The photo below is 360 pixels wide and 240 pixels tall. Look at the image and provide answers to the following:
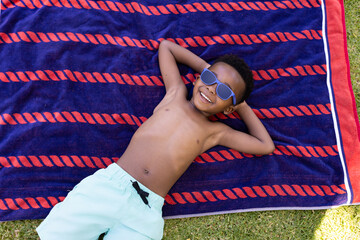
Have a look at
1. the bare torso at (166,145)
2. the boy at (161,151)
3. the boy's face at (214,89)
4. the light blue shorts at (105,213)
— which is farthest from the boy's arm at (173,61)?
the light blue shorts at (105,213)

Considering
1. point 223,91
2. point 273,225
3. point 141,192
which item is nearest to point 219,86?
point 223,91

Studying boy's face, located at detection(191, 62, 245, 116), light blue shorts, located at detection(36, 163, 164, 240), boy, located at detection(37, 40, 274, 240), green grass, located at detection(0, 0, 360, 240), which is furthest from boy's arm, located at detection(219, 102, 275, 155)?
light blue shorts, located at detection(36, 163, 164, 240)

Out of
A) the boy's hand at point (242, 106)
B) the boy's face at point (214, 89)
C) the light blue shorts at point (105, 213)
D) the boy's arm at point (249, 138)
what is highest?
the boy's face at point (214, 89)

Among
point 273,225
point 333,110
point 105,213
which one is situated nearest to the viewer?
point 105,213

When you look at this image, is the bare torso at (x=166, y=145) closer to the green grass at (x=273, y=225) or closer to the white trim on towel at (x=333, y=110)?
the green grass at (x=273, y=225)

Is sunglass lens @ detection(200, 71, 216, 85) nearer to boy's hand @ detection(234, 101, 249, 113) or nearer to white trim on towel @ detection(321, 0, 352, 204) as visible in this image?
boy's hand @ detection(234, 101, 249, 113)

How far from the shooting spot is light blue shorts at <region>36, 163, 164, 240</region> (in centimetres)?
200

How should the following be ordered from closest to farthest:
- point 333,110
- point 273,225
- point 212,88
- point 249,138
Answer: point 212,88
point 249,138
point 273,225
point 333,110

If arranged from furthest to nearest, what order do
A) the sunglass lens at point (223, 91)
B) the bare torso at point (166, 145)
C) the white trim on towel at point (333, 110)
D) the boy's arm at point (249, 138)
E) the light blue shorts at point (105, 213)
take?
1. the white trim on towel at point (333, 110)
2. the boy's arm at point (249, 138)
3. the bare torso at point (166, 145)
4. the sunglass lens at point (223, 91)
5. the light blue shorts at point (105, 213)

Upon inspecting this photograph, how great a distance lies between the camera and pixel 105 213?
6.70 ft

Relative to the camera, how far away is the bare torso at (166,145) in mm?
2232

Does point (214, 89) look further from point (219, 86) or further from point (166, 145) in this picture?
point (166, 145)

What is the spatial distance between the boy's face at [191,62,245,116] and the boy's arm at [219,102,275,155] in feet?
0.94

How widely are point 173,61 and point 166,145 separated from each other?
0.71 m
